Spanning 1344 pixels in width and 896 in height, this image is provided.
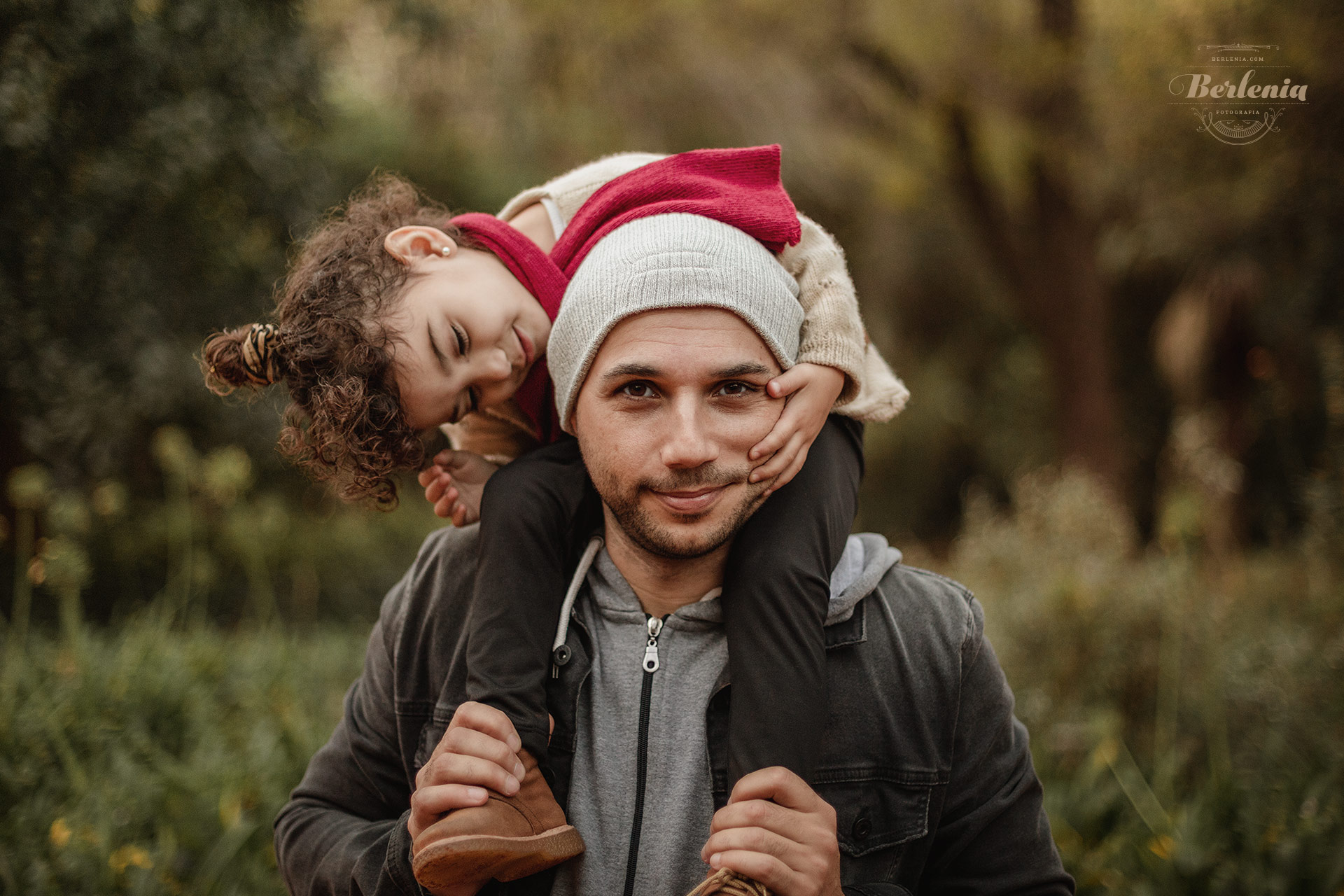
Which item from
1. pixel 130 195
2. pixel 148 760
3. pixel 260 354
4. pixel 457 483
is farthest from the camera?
pixel 130 195

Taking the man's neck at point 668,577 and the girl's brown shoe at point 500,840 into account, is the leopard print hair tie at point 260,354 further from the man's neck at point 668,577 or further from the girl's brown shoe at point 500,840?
the girl's brown shoe at point 500,840

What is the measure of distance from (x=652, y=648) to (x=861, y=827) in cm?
53

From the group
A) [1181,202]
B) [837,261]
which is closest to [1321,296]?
[1181,202]

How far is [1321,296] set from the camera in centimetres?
813

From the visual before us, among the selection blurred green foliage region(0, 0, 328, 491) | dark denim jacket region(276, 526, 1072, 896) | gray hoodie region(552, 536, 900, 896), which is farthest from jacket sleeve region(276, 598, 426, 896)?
blurred green foliage region(0, 0, 328, 491)

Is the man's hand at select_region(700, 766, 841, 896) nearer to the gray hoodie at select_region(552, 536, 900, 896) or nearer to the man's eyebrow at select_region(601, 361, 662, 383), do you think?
the gray hoodie at select_region(552, 536, 900, 896)

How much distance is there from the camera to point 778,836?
1.54 m

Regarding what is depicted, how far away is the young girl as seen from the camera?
1.72 metres

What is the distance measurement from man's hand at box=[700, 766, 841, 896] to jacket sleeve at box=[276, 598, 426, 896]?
2.50 ft

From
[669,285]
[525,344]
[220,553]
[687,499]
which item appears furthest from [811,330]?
[220,553]

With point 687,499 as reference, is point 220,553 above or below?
below

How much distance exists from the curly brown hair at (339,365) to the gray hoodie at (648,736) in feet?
2.17

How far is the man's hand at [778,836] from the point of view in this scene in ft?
4.93

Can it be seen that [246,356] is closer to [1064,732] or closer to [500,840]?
[500,840]
